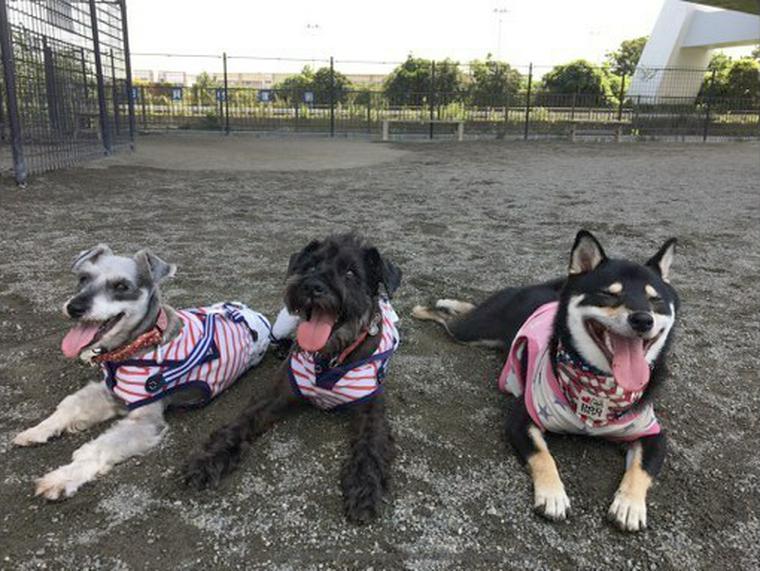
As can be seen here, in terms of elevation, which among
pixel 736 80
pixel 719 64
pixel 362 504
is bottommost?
pixel 362 504

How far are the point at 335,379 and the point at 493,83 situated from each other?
23147 mm

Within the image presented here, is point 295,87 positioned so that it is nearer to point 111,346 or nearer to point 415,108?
point 415,108

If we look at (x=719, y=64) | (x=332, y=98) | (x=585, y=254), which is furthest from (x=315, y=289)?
(x=719, y=64)

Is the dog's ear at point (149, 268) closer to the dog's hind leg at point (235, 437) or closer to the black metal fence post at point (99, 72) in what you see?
the dog's hind leg at point (235, 437)

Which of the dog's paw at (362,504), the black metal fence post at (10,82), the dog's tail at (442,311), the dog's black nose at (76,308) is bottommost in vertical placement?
the dog's paw at (362,504)

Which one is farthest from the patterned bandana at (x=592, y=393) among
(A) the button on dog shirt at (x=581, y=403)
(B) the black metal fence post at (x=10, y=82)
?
(B) the black metal fence post at (x=10, y=82)

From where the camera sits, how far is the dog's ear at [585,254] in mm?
2652

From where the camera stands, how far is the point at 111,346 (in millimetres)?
2758

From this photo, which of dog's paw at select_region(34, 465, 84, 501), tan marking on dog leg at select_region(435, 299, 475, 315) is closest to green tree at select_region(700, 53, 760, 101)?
tan marking on dog leg at select_region(435, 299, 475, 315)

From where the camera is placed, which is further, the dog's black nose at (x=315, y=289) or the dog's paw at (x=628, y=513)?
the dog's black nose at (x=315, y=289)

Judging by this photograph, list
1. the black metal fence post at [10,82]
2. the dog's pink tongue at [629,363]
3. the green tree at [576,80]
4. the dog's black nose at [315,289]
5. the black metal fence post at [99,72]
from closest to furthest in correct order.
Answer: the dog's pink tongue at [629,363] → the dog's black nose at [315,289] → the black metal fence post at [10,82] → the black metal fence post at [99,72] → the green tree at [576,80]

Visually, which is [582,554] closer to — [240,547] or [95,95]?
[240,547]

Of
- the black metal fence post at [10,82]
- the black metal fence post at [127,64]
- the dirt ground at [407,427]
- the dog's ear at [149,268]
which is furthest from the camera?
the black metal fence post at [127,64]

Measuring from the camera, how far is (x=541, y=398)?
271 centimetres
